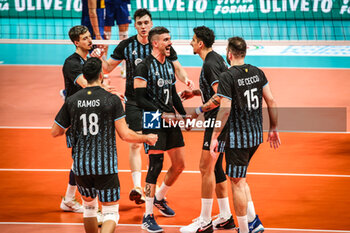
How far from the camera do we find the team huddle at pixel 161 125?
5.86 meters

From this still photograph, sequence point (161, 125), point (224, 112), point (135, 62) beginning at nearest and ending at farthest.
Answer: point (224, 112) → point (161, 125) → point (135, 62)

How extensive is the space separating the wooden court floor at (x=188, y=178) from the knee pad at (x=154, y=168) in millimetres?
669

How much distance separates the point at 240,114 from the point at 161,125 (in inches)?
48.9

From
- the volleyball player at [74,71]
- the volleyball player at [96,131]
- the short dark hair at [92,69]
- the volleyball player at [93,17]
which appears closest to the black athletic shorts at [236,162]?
the volleyball player at [96,131]

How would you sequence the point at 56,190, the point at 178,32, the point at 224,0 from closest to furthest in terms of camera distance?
the point at 56,190, the point at 178,32, the point at 224,0

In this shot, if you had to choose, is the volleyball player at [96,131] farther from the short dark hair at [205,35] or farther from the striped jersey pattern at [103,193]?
the short dark hair at [205,35]

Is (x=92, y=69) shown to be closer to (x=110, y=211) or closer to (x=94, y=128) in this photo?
(x=94, y=128)

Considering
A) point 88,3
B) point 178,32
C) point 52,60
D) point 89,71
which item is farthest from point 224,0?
point 89,71

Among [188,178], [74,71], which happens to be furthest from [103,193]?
[188,178]

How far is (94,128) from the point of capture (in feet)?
19.1

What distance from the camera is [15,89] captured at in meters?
15.2

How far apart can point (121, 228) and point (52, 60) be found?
12652mm

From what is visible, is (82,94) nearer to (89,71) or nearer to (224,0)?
(89,71)

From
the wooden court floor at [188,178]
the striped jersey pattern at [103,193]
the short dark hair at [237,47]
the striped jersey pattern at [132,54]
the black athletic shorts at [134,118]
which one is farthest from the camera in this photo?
the striped jersey pattern at [132,54]
